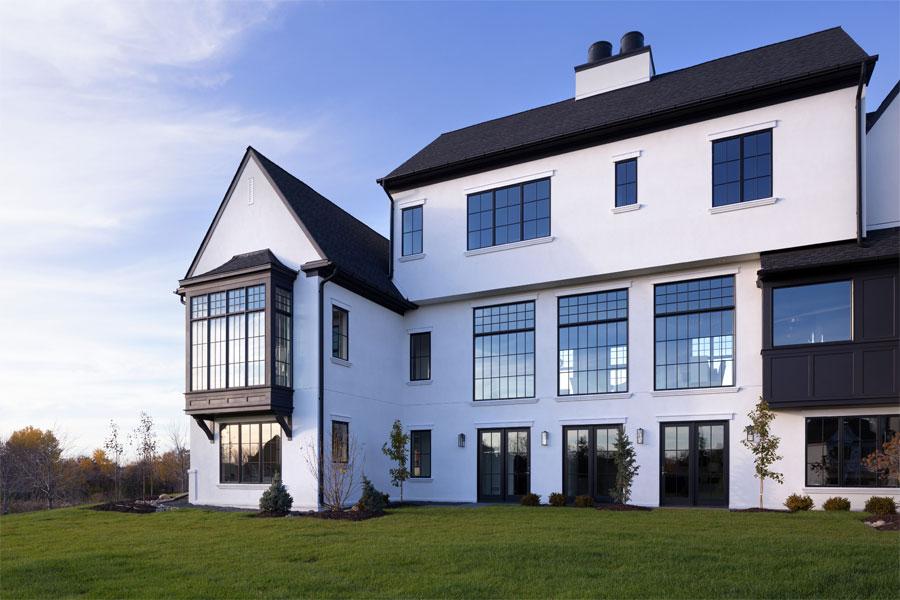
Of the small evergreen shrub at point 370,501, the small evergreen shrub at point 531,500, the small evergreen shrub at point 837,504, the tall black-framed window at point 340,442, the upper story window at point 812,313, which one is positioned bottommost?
the small evergreen shrub at point 531,500

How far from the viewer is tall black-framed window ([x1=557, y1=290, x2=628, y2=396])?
1822cm

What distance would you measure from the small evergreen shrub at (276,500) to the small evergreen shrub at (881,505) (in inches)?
501

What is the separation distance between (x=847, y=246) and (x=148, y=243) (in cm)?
Result: 1739

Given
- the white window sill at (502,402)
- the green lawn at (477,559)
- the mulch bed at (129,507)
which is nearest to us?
the green lawn at (477,559)

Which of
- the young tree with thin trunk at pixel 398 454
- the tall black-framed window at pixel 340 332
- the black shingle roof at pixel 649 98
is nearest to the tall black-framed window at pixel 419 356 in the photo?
the young tree with thin trunk at pixel 398 454

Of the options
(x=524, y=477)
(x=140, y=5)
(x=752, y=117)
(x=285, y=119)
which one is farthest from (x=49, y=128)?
(x=752, y=117)

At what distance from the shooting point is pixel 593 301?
739 inches

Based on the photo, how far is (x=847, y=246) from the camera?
1528 centimetres

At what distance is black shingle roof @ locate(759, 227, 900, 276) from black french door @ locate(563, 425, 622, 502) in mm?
5568

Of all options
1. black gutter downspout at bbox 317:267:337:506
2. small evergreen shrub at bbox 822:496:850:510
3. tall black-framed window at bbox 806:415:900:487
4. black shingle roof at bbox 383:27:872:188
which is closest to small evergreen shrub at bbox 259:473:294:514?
black gutter downspout at bbox 317:267:337:506

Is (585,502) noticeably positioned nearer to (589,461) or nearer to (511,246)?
(589,461)

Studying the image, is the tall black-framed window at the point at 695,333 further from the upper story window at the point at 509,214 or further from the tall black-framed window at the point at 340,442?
the tall black-framed window at the point at 340,442

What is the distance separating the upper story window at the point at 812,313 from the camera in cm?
1523

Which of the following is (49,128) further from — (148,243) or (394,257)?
(394,257)
